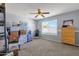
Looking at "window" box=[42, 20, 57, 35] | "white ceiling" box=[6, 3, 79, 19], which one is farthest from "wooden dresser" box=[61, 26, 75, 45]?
"white ceiling" box=[6, 3, 79, 19]

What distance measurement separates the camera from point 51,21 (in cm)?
232

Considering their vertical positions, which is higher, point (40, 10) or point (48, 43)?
point (40, 10)

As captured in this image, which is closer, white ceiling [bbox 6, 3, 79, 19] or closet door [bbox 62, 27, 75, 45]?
white ceiling [bbox 6, 3, 79, 19]

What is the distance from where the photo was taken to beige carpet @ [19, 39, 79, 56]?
6.75 feet

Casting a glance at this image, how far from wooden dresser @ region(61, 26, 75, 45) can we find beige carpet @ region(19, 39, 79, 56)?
0.10 metres

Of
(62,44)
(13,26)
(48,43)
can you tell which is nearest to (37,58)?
(48,43)

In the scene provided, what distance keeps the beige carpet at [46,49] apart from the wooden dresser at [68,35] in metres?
0.10

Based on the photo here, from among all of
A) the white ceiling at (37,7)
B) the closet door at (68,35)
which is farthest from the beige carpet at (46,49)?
the white ceiling at (37,7)

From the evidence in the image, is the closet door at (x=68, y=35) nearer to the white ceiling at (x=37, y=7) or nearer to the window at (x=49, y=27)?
the window at (x=49, y=27)

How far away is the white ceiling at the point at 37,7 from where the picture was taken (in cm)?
201

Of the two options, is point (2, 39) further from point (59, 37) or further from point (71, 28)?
point (71, 28)

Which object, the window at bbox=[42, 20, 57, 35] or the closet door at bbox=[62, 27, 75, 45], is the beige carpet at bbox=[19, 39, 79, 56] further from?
the window at bbox=[42, 20, 57, 35]

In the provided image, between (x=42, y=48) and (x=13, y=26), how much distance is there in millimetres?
626

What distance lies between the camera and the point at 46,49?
213 cm
